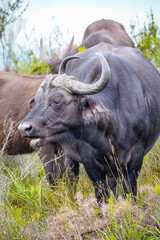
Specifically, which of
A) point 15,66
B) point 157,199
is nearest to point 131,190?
point 157,199

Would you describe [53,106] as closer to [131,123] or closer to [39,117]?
[39,117]

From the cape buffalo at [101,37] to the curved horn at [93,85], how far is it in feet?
9.33

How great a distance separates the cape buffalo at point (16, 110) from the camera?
6190 mm

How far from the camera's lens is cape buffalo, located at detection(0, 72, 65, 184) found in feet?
20.3

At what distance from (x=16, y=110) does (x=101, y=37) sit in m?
2.46

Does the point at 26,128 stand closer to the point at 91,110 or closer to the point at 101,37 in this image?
the point at 91,110

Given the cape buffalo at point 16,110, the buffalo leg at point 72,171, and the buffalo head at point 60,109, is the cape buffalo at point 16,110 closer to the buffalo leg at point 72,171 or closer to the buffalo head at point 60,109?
the buffalo leg at point 72,171

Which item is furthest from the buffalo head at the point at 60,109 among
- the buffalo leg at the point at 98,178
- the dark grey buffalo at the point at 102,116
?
the buffalo leg at the point at 98,178

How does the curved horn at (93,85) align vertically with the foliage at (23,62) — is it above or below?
above

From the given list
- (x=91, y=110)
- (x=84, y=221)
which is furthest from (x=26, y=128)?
(x=84, y=221)

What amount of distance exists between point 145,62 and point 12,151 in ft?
7.27

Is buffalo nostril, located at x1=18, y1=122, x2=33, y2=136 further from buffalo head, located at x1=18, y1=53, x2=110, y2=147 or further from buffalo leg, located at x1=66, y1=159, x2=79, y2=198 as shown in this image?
buffalo leg, located at x1=66, y1=159, x2=79, y2=198

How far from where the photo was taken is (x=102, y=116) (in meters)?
4.41

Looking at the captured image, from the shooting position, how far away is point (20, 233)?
3760mm
